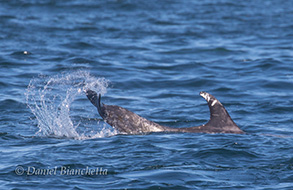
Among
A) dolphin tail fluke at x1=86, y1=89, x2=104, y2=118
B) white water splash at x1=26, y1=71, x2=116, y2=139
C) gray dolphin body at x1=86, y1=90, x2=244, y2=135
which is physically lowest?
white water splash at x1=26, y1=71, x2=116, y2=139

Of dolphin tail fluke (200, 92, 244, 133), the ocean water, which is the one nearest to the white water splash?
the ocean water

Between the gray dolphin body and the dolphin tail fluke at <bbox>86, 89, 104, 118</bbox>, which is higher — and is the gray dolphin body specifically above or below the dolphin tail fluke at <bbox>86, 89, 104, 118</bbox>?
below

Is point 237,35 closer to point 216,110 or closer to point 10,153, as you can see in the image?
point 216,110

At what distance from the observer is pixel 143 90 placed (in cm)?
1519

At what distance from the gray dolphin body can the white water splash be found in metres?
0.37

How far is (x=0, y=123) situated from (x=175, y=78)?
6.77 metres

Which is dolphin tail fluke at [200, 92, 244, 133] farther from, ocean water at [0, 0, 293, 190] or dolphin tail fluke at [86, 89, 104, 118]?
dolphin tail fluke at [86, 89, 104, 118]

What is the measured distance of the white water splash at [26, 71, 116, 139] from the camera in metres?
10.4

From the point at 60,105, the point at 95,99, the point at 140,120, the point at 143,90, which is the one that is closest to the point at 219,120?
the point at 140,120

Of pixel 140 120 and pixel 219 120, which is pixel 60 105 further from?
pixel 219 120

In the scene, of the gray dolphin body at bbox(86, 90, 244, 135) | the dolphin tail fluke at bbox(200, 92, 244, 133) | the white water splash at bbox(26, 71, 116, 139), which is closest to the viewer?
the gray dolphin body at bbox(86, 90, 244, 135)

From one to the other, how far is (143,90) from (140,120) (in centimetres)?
537

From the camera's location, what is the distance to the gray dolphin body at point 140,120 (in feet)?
32.2

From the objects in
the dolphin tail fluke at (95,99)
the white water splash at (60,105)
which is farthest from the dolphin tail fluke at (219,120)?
the dolphin tail fluke at (95,99)
